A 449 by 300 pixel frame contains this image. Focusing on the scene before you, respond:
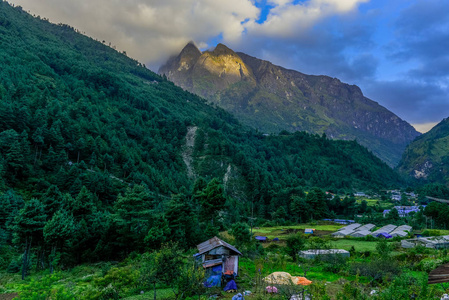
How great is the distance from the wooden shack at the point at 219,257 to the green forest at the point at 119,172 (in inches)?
309

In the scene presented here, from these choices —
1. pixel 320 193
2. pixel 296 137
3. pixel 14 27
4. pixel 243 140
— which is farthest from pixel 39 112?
pixel 296 137

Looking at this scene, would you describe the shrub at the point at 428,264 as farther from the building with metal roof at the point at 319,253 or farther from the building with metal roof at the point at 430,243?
the building with metal roof at the point at 430,243

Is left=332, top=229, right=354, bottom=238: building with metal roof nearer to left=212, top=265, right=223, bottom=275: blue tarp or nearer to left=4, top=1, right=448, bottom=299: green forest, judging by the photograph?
left=4, top=1, right=448, bottom=299: green forest

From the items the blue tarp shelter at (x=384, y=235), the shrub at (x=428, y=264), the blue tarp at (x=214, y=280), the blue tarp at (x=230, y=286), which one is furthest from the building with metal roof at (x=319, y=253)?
the blue tarp shelter at (x=384, y=235)

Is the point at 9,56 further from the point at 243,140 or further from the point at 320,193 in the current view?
the point at 320,193

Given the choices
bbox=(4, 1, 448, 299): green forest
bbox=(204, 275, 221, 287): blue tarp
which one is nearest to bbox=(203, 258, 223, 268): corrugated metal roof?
bbox=(204, 275, 221, 287): blue tarp

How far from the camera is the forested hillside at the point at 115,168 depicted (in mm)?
30516

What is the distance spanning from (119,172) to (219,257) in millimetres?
55295

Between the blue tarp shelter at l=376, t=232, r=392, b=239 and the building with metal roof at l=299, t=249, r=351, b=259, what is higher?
the building with metal roof at l=299, t=249, r=351, b=259

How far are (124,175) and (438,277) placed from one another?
2674 inches

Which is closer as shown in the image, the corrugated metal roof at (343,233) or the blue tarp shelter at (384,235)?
the blue tarp shelter at (384,235)

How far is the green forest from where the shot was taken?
99.3 feet

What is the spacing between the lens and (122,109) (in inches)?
4257

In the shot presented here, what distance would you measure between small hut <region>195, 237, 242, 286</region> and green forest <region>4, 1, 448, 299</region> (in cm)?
788
